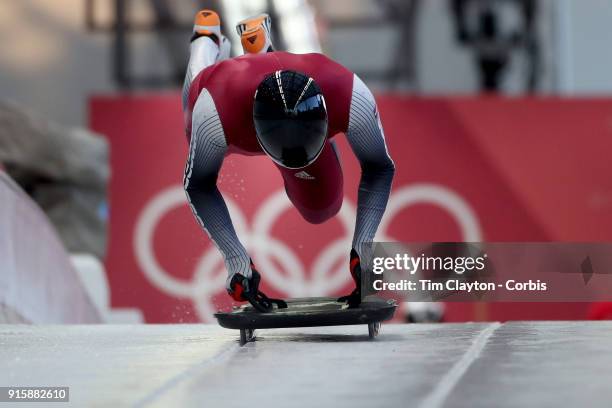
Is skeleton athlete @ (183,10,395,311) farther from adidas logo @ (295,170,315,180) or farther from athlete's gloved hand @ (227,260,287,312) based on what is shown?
adidas logo @ (295,170,315,180)

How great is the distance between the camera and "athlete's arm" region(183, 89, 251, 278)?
3482mm

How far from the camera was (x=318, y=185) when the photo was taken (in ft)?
12.7

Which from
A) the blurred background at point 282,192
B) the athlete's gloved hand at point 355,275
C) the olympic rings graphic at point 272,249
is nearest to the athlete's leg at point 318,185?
the athlete's gloved hand at point 355,275

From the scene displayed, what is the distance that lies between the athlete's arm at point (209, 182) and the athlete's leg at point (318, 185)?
306 millimetres

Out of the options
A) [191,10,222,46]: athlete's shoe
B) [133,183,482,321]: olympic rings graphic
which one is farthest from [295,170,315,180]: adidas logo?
[133,183,482,321]: olympic rings graphic

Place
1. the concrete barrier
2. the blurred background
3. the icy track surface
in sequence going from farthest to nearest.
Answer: the blurred background < the concrete barrier < the icy track surface

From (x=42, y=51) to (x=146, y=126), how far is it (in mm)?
4964

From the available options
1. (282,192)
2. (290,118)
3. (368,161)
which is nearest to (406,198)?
(282,192)

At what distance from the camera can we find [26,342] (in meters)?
3.60

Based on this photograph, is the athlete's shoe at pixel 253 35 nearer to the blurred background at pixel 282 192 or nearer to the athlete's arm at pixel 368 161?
the athlete's arm at pixel 368 161

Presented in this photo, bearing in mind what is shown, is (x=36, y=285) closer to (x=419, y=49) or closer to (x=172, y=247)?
(x=172, y=247)

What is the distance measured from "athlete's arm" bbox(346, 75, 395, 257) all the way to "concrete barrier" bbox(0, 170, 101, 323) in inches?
82.3

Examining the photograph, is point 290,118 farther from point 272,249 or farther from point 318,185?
point 272,249

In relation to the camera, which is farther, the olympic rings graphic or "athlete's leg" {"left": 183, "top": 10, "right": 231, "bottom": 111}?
the olympic rings graphic
